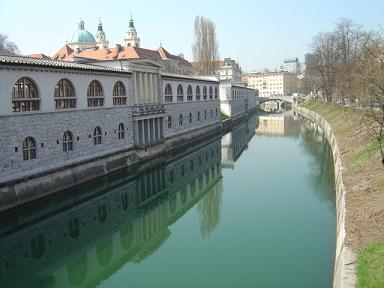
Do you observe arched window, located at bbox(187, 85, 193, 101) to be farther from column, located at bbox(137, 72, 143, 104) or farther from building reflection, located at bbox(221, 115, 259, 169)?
column, located at bbox(137, 72, 143, 104)

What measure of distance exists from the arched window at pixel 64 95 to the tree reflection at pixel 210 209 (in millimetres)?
11227

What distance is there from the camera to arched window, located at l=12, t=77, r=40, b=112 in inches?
979

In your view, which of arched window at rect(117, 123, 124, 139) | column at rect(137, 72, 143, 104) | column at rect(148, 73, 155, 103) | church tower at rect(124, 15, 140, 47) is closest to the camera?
arched window at rect(117, 123, 124, 139)

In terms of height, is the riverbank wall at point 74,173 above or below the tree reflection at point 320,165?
above

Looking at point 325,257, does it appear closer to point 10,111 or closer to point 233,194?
point 233,194

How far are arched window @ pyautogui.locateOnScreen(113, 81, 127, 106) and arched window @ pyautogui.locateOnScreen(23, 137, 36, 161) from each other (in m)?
11.2

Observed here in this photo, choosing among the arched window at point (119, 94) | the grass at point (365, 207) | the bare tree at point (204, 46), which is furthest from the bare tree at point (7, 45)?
the grass at point (365, 207)

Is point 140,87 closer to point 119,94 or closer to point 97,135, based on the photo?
point 119,94

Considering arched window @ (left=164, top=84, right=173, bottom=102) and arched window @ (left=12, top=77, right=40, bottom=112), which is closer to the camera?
arched window @ (left=12, top=77, right=40, bottom=112)

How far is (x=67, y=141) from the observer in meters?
29.3

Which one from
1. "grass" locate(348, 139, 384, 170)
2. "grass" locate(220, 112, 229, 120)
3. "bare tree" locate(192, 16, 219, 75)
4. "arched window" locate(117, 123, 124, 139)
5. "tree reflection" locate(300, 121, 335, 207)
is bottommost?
"tree reflection" locate(300, 121, 335, 207)

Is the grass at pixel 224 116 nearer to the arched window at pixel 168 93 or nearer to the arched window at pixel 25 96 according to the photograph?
the arched window at pixel 168 93

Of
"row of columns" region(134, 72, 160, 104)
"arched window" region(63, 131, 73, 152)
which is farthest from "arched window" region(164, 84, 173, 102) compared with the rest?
"arched window" region(63, 131, 73, 152)

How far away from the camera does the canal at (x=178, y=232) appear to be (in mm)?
16484
